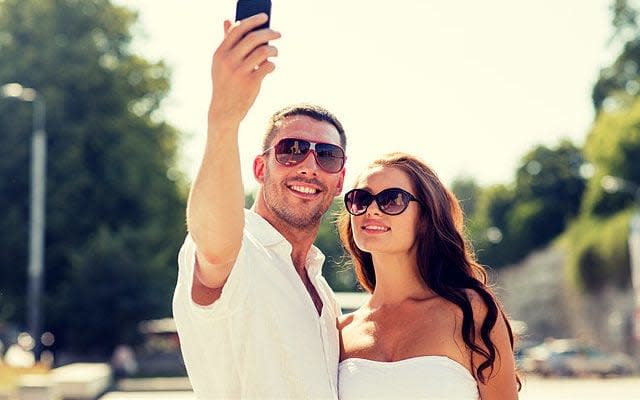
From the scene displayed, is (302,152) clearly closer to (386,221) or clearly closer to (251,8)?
(386,221)

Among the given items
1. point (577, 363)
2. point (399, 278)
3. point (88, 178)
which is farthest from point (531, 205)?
point (399, 278)

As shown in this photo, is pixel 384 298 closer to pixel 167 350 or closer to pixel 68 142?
pixel 68 142

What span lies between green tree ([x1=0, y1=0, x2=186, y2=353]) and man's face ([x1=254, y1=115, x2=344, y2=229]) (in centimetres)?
3146

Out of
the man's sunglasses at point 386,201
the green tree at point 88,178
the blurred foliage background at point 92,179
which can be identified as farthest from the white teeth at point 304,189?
the green tree at point 88,178

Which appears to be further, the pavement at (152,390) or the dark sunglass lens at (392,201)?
the pavement at (152,390)

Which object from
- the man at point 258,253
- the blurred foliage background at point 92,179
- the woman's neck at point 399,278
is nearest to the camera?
the man at point 258,253

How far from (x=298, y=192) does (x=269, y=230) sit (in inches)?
15.2

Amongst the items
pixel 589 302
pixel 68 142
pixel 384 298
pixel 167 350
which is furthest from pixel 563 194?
pixel 384 298

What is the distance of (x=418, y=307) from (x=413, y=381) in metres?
0.43

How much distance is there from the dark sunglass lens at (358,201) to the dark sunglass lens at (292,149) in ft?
1.54

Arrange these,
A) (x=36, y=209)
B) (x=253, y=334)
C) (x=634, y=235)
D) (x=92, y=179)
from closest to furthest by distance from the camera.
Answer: (x=253, y=334)
(x=36, y=209)
(x=92, y=179)
(x=634, y=235)

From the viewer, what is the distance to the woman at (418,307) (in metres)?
4.48

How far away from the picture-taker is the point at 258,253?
3857 millimetres

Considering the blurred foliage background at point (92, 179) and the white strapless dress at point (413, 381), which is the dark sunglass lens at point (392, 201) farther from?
the blurred foliage background at point (92, 179)
